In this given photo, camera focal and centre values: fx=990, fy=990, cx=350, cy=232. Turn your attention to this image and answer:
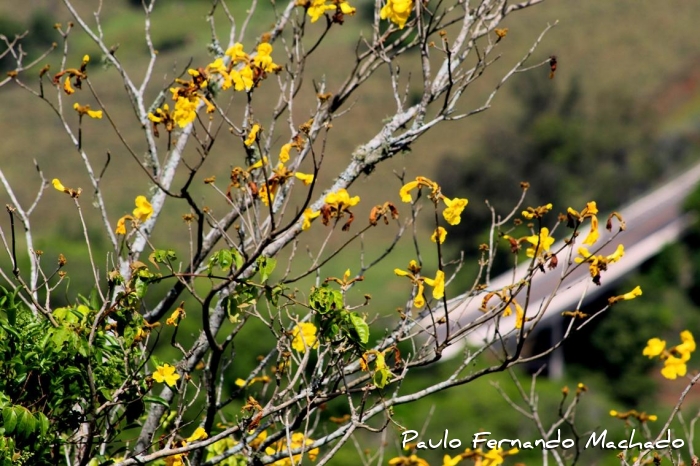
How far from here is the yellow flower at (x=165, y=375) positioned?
4.16 metres

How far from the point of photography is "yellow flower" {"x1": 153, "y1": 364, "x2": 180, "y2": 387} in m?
4.16

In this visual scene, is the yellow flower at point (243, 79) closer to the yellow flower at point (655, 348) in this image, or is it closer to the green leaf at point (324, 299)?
the green leaf at point (324, 299)

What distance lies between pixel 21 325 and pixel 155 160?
177cm

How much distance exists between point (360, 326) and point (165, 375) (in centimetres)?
89

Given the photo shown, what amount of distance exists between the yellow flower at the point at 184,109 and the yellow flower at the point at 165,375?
3.68ft

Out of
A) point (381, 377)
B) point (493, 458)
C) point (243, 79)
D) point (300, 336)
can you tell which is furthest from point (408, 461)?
point (243, 79)

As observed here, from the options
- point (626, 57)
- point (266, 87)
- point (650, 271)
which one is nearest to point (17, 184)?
point (266, 87)

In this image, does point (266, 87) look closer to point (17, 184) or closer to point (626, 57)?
point (17, 184)

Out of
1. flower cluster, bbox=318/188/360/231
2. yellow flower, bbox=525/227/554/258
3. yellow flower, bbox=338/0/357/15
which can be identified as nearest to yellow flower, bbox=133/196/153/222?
flower cluster, bbox=318/188/360/231

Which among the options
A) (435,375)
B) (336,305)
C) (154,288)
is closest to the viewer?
(336,305)

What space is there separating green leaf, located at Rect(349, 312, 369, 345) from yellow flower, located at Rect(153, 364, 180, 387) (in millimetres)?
822

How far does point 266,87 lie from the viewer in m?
75.7

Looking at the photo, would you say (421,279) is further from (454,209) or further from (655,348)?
(655,348)

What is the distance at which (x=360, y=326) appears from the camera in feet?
13.0
